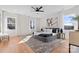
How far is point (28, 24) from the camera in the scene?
5.34 m

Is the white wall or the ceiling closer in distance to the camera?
the white wall

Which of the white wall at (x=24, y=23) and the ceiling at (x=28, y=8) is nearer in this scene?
the white wall at (x=24, y=23)

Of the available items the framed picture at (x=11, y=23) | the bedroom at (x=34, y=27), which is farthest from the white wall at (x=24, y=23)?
the framed picture at (x=11, y=23)

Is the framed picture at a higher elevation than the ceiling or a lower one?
lower

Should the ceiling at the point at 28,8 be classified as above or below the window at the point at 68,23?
above

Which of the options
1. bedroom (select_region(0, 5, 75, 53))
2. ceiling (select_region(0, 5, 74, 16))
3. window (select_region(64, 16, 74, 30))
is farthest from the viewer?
ceiling (select_region(0, 5, 74, 16))

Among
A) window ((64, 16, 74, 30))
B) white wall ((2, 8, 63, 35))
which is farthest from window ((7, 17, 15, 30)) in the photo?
window ((64, 16, 74, 30))

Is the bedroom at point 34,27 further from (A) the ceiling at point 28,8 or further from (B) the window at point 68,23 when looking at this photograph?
(B) the window at point 68,23

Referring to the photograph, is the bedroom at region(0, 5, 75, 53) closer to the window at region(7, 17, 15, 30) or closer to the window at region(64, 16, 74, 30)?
the window at region(7, 17, 15, 30)

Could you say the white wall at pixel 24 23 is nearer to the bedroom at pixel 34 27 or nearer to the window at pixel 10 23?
the bedroom at pixel 34 27

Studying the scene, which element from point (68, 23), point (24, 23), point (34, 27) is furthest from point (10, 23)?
point (68, 23)

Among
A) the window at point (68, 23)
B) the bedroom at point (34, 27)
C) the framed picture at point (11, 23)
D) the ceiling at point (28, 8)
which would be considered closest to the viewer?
the window at point (68, 23)

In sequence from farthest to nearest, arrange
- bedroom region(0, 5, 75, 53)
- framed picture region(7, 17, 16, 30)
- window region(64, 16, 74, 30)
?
framed picture region(7, 17, 16, 30) < bedroom region(0, 5, 75, 53) < window region(64, 16, 74, 30)

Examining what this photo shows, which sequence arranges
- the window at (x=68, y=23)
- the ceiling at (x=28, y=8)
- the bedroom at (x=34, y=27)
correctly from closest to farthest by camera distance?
1. the window at (x=68, y=23)
2. the bedroom at (x=34, y=27)
3. the ceiling at (x=28, y=8)
